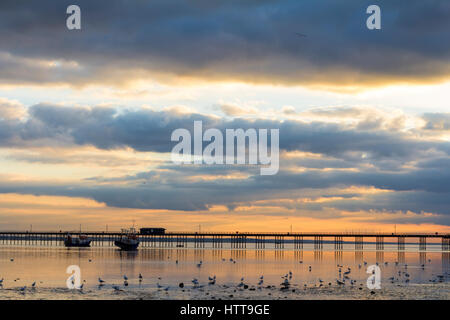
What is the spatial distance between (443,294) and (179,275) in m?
32.8

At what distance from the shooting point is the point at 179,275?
75938 mm

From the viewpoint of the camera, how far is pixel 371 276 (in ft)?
255

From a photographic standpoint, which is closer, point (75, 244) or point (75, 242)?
point (75, 244)

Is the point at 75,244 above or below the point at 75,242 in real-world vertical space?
below

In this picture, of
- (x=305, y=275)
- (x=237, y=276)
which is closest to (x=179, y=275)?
(x=237, y=276)
